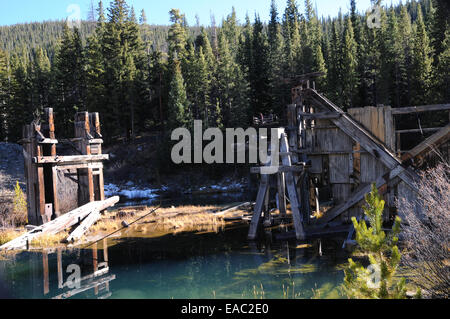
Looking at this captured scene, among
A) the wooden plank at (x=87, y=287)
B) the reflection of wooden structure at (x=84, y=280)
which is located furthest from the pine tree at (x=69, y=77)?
the wooden plank at (x=87, y=287)

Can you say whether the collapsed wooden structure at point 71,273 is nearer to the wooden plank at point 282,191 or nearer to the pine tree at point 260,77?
the wooden plank at point 282,191

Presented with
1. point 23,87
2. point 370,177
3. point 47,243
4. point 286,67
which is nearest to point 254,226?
point 370,177

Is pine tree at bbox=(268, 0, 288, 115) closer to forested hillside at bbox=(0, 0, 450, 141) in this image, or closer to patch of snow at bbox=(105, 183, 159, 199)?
forested hillside at bbox=(0, 0, 450, 141)

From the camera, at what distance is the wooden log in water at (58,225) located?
546 inches

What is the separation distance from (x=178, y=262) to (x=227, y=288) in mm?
3068

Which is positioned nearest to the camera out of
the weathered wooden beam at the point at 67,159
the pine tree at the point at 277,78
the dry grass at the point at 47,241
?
the dry grass at the point at 47,241

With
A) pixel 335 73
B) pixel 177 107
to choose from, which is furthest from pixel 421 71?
pixel 177 107

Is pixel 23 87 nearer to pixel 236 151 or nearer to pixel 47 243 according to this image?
pixel 236 151

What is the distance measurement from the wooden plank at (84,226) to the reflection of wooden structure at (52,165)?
1004 millimetres

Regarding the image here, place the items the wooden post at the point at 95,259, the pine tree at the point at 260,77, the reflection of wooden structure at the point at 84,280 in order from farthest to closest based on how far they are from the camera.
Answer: the pine tree at the point at 260,77, the wooden post at the point at 95,259, the reflection of wooden structure at the point at 84,280

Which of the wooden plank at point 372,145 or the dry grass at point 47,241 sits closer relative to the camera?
the wooden plank at point 372,145

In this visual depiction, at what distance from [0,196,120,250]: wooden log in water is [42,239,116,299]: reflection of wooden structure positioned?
4.20ft

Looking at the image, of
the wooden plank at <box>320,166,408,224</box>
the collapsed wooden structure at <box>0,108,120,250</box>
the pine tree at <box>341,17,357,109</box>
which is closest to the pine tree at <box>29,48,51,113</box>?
the pine tree at <box>341,17,357,109</box>

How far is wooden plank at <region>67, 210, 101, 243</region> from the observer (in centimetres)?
1483
